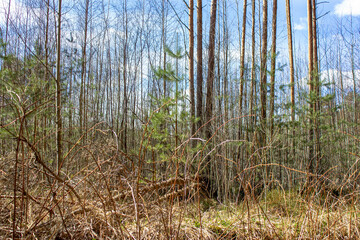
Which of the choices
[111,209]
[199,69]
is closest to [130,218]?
[111,209]

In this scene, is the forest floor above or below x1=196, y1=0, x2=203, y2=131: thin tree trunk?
below

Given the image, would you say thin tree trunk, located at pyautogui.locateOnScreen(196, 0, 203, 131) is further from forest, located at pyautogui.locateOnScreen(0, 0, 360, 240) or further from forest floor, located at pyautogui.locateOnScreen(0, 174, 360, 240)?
forest floor, located at pyautogui.locateOnScreen(0, 174, 360, 240)

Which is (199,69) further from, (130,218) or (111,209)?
(111,209)

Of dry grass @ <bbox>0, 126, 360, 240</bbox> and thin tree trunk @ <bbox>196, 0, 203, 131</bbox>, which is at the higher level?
thin tree trunk @ <bbox>196, 0, 203, 131</bbox>

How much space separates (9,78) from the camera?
4566 millimetres

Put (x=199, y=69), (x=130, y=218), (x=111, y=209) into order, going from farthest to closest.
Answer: (x=199, y=69), (x=130, y=218), (x=111, y=209)

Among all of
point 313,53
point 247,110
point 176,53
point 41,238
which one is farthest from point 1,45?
point 313,53

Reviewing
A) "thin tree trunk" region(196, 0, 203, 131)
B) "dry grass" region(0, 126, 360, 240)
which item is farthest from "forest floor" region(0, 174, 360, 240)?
"thin tree trunk" region(196, 0, 203, 131)

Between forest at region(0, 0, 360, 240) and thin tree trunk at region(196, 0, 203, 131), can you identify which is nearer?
forest at region(0, 0, 360, 240)

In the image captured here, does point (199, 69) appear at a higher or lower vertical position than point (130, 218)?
higher

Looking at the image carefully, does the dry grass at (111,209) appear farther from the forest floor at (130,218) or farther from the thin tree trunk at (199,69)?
the thin tree trunk at (199,69)

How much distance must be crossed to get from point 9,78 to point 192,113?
12.4ft

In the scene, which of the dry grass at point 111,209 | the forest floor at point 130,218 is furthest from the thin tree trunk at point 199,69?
the forest floor at point 130,218

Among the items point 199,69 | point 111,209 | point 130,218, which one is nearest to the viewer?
point 111,209
